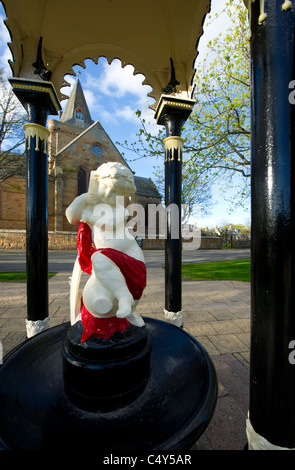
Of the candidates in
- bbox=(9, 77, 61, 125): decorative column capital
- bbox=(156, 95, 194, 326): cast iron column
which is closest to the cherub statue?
bbox=(156, 95, 194, 326): cast iron column

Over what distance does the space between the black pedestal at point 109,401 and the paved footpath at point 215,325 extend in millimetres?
569

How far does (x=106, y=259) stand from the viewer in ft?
4.52

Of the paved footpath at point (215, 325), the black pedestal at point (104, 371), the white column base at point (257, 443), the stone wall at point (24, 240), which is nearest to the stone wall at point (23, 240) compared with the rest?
the stone wall at point (24, 240)

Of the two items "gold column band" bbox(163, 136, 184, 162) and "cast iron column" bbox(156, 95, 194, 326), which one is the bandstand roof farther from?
"gold column band" bbox(163, 136, 184, 162)

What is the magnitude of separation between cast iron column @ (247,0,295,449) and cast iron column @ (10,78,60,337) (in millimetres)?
2674

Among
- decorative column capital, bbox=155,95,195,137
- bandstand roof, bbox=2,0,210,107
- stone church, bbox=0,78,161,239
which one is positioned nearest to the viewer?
bandstand roof, bbox=2,0,210,107

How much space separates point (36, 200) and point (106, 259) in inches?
79.0

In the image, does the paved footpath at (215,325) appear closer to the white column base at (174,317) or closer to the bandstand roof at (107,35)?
the white column base at (174,317)

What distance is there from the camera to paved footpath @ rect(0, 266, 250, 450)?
168 centimetres

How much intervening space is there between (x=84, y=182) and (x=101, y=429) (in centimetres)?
2334

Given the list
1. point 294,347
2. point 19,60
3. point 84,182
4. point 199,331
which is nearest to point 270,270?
point 294,347

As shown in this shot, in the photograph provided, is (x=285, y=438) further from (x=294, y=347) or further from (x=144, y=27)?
(x=144, y=27)

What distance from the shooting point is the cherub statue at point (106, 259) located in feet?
4.43

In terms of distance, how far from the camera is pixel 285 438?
970mm
